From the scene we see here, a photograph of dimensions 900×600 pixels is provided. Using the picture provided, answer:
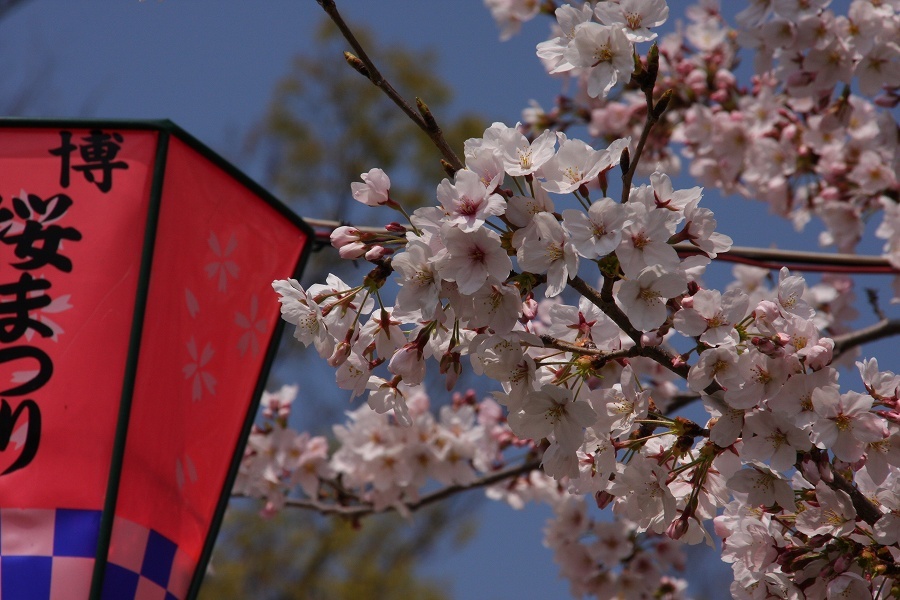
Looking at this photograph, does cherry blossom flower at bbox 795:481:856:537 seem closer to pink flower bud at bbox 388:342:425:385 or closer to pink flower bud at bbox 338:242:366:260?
pink flower bud at bbox 388:342:425:385

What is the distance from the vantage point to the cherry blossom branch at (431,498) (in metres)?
3.43

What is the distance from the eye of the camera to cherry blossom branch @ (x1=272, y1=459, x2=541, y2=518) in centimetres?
343

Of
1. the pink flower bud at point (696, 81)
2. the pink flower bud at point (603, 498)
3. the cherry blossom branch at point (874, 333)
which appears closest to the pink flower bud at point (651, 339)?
the pink flower bud at point (603, 498)

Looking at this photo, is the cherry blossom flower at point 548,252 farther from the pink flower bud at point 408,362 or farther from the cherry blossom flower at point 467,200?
the pink flower bud at point 408,362

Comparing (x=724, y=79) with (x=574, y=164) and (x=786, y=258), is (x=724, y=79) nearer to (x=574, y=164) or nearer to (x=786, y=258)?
(x=786, y=258)

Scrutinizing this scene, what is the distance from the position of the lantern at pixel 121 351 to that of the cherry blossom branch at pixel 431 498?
139cm

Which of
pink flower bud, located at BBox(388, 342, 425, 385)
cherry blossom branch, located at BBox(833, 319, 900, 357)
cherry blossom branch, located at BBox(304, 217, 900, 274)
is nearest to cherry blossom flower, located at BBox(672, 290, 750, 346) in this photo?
pink flower bud, located at BBox(388, 342, 425, 385)

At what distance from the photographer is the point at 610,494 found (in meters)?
1.68

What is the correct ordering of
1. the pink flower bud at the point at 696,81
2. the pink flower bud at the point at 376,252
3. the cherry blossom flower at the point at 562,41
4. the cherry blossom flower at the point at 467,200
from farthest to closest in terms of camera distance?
the pink flower bud at the point at 696,81 → the cherry blossom flower at the point at 562,41 → the pink flower bud at the point at 376,252 → the cherry blossom flower at the point at 467,200

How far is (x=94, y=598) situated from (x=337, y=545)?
6785 mm

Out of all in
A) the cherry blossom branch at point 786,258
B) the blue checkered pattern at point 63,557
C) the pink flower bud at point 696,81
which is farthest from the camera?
the pink flower bud at point 696,81

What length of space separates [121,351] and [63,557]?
16.4 inches

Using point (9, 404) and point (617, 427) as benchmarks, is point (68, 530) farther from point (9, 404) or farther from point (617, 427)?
point (617, 427)

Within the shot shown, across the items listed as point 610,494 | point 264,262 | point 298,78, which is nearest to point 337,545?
point 298,78
